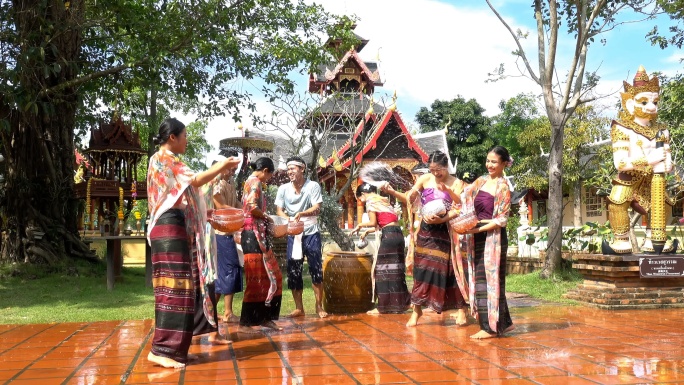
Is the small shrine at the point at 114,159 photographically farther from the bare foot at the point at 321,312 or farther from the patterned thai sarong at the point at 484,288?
the patterned thai sarong at the point at 484,288

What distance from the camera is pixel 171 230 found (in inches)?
171

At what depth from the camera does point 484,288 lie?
17.9 feet

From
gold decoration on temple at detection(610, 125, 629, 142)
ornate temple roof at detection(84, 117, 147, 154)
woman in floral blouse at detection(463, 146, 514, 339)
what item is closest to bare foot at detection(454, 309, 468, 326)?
woman in floral blouse at detection(463, 146, 514, 339)

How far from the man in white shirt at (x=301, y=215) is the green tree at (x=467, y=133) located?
99.0ft

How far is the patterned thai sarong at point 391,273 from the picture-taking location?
6836 mm

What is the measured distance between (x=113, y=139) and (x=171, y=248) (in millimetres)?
10902

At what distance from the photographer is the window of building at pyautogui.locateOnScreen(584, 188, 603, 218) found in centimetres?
2891

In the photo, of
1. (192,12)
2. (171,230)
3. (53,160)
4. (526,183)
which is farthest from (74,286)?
(526,183)

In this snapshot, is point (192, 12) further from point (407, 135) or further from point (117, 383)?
point (407, 135)

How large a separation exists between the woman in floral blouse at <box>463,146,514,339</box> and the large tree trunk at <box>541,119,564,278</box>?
4.69 m

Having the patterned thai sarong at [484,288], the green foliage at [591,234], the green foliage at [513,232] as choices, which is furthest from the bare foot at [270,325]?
the green foliage at [513,232]

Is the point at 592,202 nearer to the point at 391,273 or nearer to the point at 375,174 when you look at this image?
the point at 391,273

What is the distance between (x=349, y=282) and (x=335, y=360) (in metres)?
2.59

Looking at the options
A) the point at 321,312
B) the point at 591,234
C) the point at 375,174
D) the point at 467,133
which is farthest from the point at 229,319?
the point at 467,133
